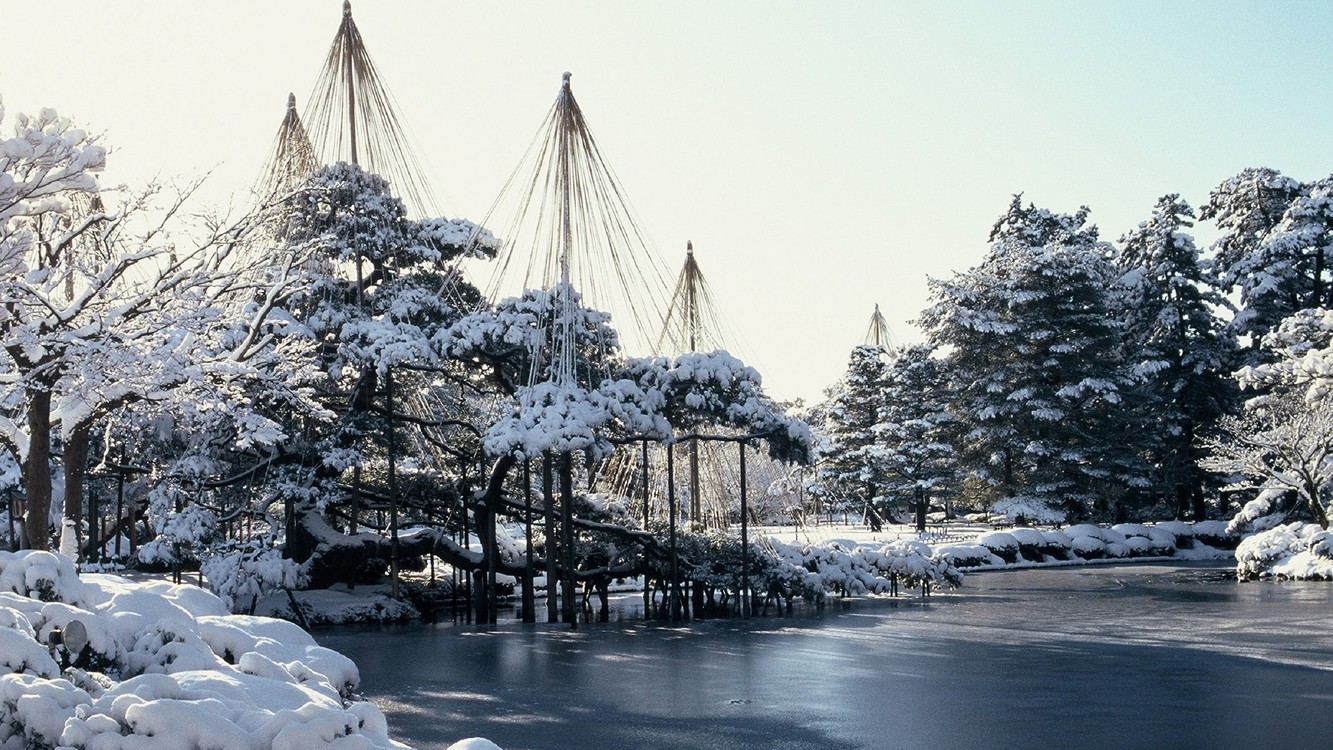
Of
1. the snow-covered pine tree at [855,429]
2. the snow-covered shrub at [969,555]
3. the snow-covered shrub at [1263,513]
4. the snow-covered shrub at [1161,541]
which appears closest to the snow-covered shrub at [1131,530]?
the snow-covered shrub at [1161,541]

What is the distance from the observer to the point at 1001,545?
3475cm

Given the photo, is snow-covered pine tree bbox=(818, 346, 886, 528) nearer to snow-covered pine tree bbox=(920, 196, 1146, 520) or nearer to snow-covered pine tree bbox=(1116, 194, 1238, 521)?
snow-covered pine tree bbox=(920, 196, 1146, 520)

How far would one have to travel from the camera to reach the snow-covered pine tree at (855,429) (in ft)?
157

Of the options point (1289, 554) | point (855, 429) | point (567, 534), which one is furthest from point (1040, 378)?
point (567, 534)

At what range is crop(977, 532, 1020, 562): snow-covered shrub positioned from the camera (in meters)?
34.6

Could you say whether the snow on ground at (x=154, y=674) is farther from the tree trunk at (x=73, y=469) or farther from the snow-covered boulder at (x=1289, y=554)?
the snow-covered boulder at (x=1289, y=554)

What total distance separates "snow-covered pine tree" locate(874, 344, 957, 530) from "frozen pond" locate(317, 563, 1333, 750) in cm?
2410

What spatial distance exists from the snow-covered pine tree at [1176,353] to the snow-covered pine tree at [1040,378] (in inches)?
48.6

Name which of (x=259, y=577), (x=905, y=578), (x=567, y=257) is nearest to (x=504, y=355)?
(x=567, y=257)

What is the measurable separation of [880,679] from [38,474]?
8532 millimetres

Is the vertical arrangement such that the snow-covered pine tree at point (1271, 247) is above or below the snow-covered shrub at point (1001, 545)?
above

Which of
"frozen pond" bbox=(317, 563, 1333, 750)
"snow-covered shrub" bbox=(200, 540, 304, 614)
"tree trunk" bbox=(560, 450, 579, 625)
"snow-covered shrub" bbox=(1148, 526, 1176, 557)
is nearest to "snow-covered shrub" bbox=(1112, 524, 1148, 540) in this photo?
"snow-covered shrub" bbox=(1148, 526, 1176, 557)

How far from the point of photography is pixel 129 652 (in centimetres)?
707

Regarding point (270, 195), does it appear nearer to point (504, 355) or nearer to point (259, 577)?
point (504, 355)
